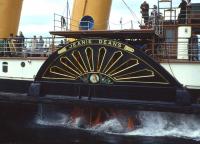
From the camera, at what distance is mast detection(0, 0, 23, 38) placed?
1805cm

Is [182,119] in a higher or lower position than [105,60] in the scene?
lower

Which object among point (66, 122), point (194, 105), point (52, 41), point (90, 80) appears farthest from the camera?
point (66, 122)

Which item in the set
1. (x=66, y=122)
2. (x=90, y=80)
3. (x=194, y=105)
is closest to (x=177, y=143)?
(x=194, y=105)

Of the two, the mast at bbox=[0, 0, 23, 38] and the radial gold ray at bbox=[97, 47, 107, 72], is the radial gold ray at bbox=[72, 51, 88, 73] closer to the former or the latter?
the radial gold ray at bbox=[97, 47, 107, 72]

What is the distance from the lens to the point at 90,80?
13172mm

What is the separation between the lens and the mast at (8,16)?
59.2ft

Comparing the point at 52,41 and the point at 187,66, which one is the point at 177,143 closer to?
the point at 187,66

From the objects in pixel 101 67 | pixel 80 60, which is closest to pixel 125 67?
pixel 101 67

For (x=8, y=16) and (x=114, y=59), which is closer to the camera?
(x=114, y=59)

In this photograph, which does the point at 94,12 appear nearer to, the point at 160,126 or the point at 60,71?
the point at 60,71

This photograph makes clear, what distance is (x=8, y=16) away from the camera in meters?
18.2

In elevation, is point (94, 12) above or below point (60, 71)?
above

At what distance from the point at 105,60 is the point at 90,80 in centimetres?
73

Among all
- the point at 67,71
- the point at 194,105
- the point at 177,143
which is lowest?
the point at 177,143
